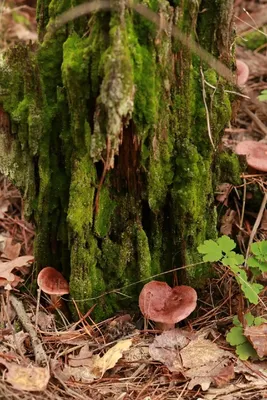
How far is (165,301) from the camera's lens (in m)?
3.09

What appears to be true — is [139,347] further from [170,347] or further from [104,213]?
[104,213]

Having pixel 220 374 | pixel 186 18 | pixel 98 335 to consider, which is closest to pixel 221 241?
A: pixel 220 374

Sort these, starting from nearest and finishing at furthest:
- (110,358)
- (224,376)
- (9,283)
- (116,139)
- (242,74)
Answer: (116,139), (224,376), (110,358), (9,283), (242,74)

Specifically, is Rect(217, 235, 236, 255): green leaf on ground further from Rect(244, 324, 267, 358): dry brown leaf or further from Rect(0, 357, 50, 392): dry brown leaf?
Rect(0, 357, 50, 392): dry brown leaf

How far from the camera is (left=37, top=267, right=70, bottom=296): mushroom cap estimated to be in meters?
3.13

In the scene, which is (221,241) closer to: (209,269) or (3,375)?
(209,269)

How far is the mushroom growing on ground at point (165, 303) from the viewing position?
2.97 meters

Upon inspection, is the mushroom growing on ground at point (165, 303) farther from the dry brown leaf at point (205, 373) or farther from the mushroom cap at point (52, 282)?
the mushroom cap at point (52, 282)

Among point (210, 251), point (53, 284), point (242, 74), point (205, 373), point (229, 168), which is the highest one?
point (242, 74)

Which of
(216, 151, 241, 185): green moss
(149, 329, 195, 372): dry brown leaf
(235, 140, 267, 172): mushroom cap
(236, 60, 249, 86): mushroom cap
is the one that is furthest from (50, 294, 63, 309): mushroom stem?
(236, 60, 249, 86): mushroom cap

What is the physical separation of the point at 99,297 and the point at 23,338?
0.53 m

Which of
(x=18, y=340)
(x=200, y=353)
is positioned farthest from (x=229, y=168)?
(x=18, y=340)

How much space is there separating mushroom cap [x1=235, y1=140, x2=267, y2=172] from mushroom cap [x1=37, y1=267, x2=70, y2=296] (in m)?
1.58

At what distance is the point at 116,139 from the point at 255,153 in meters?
1.56
